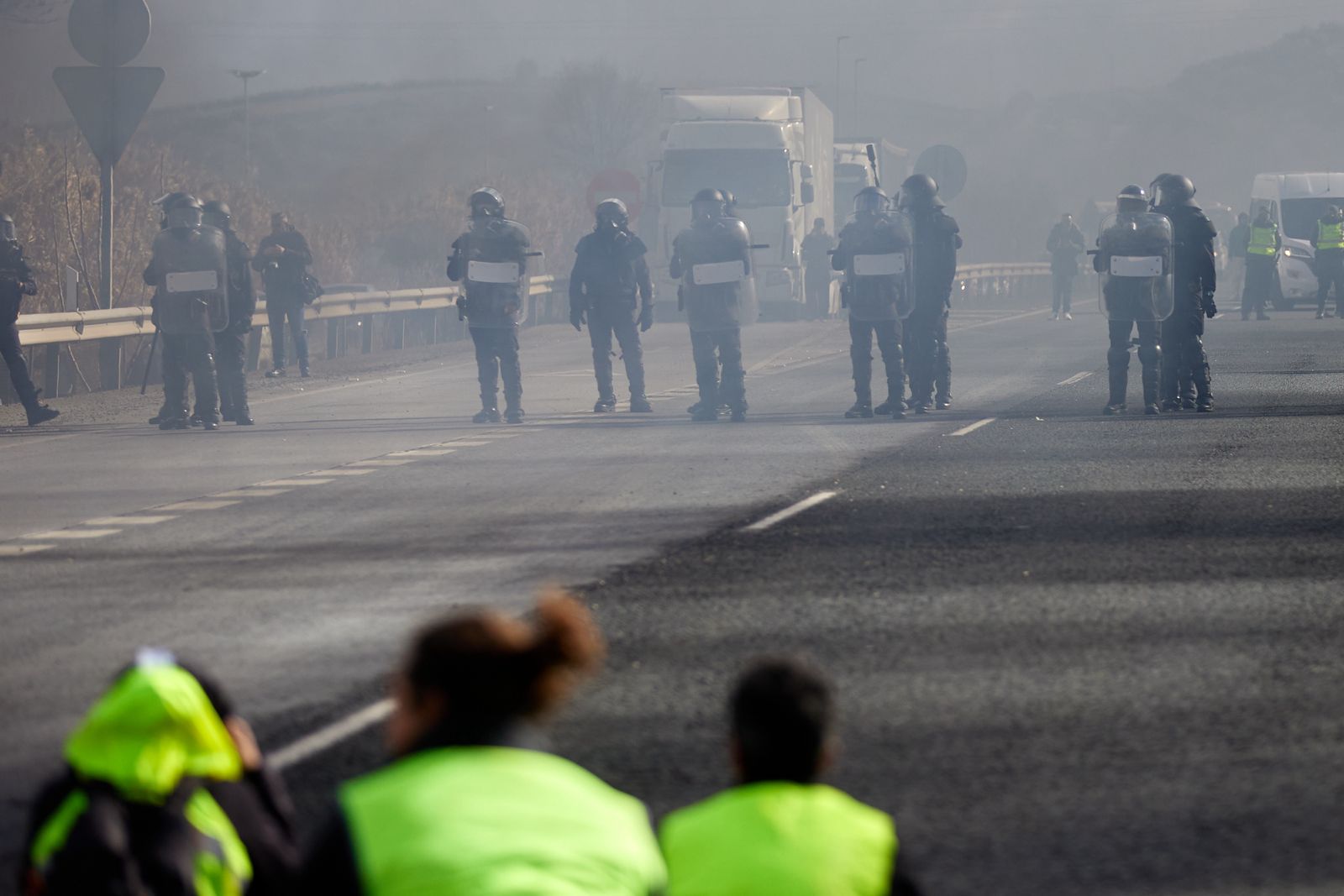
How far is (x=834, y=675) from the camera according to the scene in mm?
7469

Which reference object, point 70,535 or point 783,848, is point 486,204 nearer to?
point 70,535

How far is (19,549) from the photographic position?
440 inches

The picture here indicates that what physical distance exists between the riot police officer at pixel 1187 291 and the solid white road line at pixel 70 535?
32.7ft

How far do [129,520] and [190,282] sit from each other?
6545 millimetres

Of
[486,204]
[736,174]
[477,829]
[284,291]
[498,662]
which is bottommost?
[477,829]

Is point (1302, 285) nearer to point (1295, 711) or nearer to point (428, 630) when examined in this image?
point (1295, 711)

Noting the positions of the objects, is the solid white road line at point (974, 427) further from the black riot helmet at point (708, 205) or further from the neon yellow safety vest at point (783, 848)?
the neon yellow safety vest at point (783, 848)

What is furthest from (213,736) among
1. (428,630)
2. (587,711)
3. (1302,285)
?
(1302,285)

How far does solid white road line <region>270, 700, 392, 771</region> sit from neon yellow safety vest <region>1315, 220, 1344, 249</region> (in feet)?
98.4

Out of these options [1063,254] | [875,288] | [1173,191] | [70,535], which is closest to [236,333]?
[875,288]

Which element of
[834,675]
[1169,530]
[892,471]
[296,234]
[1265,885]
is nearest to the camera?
[1265,885]

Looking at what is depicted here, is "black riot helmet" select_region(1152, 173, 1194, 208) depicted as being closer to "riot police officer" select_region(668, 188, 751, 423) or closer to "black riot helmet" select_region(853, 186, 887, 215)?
"black riot helmet" select_region(853, 186, 887, 215)

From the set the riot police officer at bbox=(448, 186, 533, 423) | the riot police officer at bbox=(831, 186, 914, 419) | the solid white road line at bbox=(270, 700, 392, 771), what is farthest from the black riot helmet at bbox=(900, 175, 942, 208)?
the solid white road line at bbox=(270, 700, 392, 771)

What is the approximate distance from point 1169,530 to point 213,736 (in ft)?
25.8
